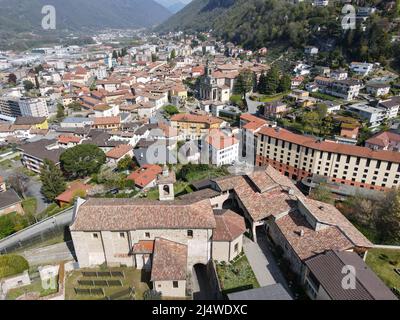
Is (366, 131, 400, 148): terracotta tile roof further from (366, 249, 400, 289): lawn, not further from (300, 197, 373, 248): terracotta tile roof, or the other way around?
(366, 249, 400, 289): lawn

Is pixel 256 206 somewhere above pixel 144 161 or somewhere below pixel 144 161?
above

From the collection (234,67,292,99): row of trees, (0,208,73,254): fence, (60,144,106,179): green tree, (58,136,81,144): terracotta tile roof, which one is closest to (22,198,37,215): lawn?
(60,144,106,179): green tree

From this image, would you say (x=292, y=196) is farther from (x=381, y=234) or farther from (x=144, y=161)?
(x=144, y=161)

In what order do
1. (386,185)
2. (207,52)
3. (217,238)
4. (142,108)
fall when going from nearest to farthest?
A: (217,238)
(386,185)
(142,108)
(207,52)

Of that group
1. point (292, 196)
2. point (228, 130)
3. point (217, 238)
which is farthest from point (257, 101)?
point (217, 238)

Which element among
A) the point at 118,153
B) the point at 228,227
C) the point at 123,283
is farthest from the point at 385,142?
the point at 123,283

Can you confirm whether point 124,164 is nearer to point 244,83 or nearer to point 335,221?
point 335,221
